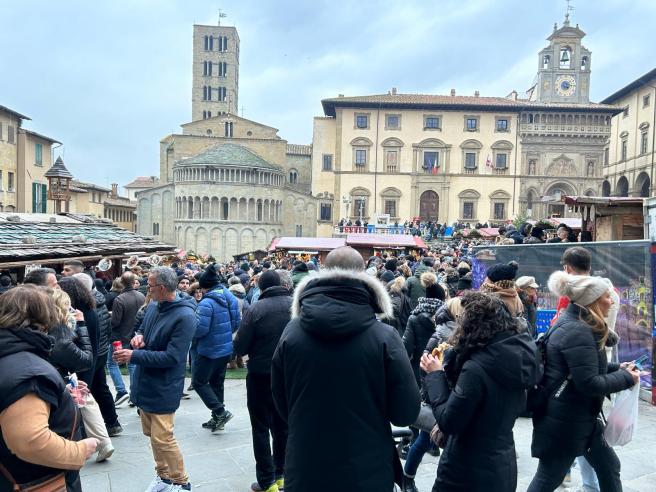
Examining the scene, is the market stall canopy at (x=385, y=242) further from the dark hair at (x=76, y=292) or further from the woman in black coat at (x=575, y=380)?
the woman in black coat at (x=575, y=380)

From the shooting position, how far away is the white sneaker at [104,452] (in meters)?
5.00

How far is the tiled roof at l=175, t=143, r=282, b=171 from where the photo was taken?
5186 cm

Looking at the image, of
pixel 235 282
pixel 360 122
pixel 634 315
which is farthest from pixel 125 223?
pixel 634 315

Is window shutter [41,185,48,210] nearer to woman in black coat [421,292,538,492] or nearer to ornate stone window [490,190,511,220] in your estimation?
ornate stone window [490,190,511,220]

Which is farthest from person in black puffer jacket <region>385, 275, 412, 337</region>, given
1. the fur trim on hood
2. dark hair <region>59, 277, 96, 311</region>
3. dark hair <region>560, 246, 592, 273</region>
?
the fur trim on hood

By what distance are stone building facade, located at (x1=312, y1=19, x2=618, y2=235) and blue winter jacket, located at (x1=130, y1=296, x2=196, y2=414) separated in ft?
147

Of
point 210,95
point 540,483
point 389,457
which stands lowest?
point 540,483

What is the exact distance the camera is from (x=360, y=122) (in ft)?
159

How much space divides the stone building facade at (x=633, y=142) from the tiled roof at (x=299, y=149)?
109ft

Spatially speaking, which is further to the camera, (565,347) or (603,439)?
(603,439)

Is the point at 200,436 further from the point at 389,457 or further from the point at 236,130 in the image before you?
the point at 236,130

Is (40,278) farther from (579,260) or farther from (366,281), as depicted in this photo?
(579,260)

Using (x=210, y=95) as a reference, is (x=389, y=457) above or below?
below

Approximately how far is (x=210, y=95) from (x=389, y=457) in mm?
78474
